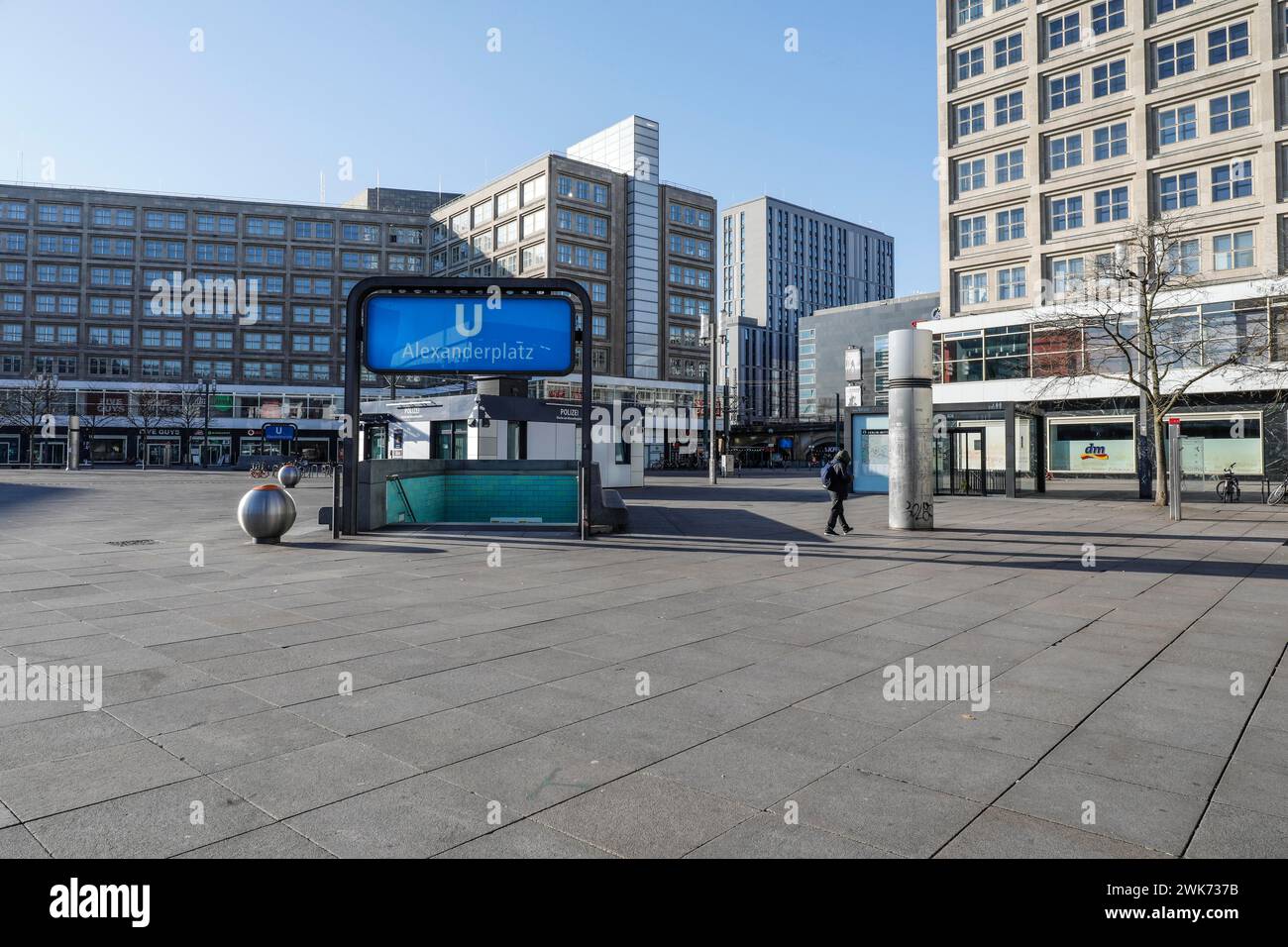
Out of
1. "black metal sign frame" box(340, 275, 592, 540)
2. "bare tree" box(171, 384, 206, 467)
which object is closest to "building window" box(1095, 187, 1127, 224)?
"black metal sign frame" box(340, 275, 592, 540)

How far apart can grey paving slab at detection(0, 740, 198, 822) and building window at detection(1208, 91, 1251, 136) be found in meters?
41.8

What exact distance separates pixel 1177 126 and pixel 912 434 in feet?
90.1

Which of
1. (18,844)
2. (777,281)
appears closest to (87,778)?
(18,844)

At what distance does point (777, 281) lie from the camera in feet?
506

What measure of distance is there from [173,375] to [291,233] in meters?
18.1

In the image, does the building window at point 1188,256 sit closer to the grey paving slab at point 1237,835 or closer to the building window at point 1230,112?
the building window at point 1230,112

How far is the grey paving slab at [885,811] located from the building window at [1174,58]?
4111 centimetres

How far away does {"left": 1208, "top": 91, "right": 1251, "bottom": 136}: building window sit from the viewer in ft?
105

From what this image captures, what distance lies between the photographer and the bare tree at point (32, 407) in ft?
218

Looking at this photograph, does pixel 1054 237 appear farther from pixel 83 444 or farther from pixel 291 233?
pixel 83 444
